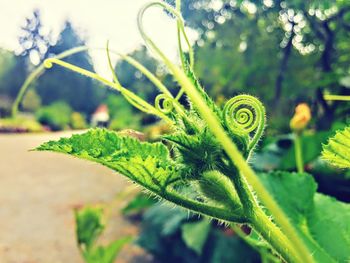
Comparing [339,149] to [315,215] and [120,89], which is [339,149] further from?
[315,215]

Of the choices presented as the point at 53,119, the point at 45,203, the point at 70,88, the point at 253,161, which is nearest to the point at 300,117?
the point at 253,161

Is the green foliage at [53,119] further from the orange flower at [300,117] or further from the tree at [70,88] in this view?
the orange flower at [300,117]

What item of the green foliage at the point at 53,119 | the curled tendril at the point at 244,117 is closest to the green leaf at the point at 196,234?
the curled tendril at the point at 244,117

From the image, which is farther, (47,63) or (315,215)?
(315,215)

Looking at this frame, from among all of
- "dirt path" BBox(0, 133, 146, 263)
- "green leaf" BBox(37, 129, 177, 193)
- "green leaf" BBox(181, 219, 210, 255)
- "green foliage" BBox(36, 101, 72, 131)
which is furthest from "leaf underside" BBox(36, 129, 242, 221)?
"green foliage" BBox(36, 101, 72, 131)

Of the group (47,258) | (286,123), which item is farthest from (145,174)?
(286,123)

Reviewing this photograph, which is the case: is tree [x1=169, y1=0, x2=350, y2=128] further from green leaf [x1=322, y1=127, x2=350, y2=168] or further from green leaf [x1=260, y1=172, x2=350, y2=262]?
green leaf [x1=322, y1=127, x2=350, y2=168]
